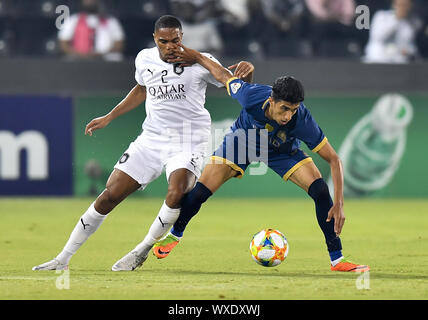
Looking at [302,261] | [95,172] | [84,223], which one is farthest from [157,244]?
[95,172]

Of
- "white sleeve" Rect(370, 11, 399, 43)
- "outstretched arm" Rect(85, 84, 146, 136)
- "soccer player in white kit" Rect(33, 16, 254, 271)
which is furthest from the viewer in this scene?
"white sleeve" Rect(370, 11, 399, 43)

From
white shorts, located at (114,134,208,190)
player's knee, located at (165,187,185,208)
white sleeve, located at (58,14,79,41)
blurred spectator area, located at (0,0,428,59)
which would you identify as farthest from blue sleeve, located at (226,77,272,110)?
white sleeve, located at (58,14,79,41)

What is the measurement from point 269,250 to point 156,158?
Answer: 1215 millimetres

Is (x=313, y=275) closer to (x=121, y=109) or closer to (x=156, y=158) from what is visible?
(x=156, y=158)

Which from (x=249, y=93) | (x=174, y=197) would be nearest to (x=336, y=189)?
(x=249, y=93)

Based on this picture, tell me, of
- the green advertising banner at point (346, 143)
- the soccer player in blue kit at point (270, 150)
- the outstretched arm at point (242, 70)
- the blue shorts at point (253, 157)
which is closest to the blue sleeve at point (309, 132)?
the soccer player in blue kit at point (270, 150)

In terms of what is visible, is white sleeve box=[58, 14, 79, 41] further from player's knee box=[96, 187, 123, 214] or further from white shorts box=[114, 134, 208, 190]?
player's knee box=[96, 187, 123, 214]

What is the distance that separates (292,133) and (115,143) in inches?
286

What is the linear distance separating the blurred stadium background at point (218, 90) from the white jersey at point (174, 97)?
6.32 metres

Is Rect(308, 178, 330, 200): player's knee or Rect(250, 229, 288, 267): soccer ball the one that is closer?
Rect(308, 178, 330, 200): player's knee

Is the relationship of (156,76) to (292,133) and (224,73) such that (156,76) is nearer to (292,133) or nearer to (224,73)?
(224,73)

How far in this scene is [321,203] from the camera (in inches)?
296

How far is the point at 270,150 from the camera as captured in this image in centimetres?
771

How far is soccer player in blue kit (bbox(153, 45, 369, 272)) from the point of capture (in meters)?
7.29
